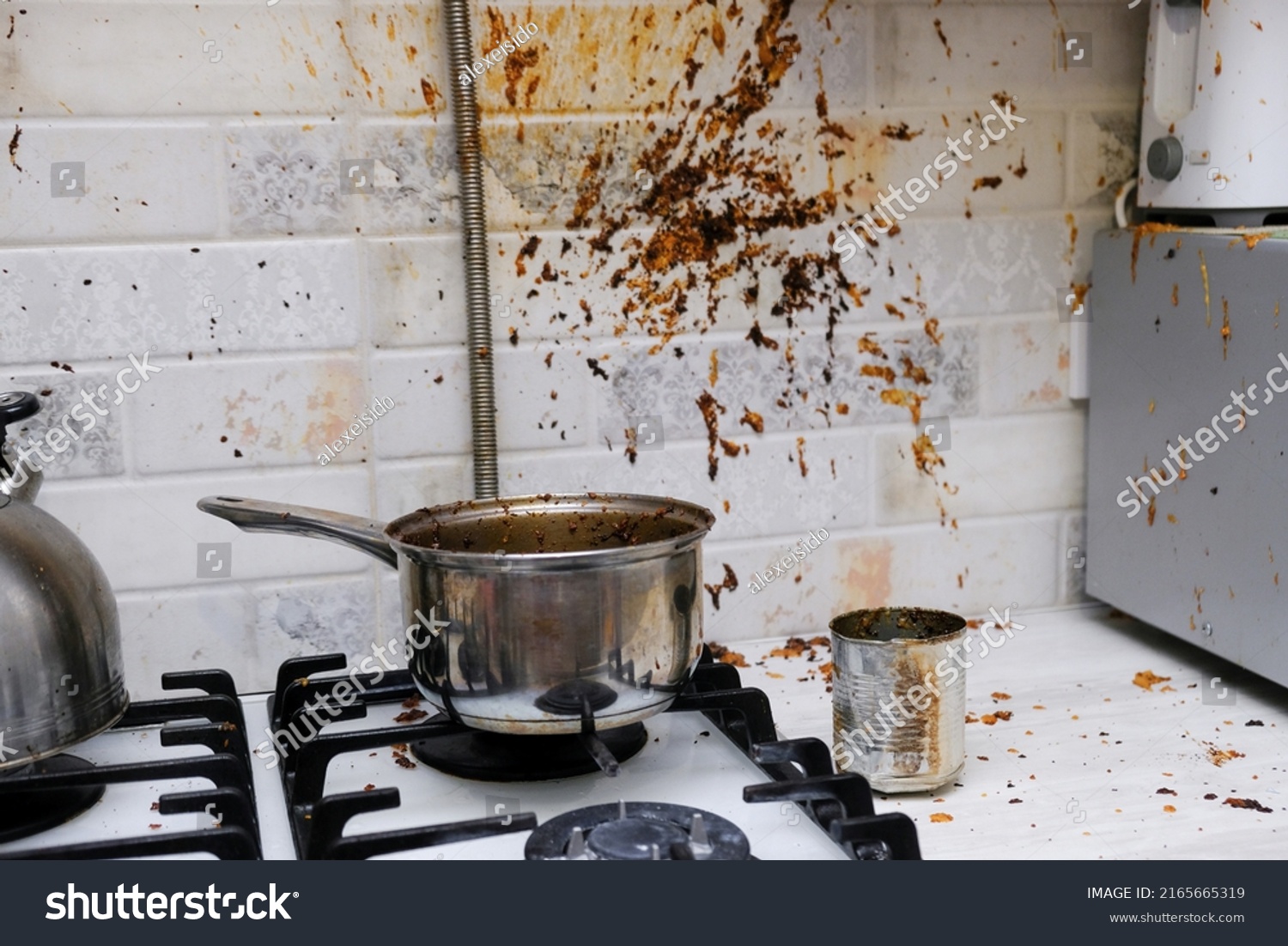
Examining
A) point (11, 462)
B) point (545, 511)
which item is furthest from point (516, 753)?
point (11, 462)

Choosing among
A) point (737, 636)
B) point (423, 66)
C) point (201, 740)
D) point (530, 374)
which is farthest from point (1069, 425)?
point (201, 740)

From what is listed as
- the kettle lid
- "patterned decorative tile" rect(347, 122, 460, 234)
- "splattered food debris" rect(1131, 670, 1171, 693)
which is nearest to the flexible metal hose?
"patterned decorative tile" rect(347, 122, 460, 234)

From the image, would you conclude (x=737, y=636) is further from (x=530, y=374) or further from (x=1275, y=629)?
(x=1275, y=629)

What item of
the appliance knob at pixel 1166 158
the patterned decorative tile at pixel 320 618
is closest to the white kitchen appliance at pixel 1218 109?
the appliance knob at pixel 1166 158

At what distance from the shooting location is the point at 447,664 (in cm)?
87

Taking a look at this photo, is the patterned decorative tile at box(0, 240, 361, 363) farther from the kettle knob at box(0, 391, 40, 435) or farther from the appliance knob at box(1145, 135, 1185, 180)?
the appliance knob at box(1145, 135, 1185, 180)

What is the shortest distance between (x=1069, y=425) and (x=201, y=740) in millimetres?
883

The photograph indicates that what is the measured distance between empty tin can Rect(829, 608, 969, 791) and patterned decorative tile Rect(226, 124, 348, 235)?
1.87 feet

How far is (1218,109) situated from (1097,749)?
579 mm

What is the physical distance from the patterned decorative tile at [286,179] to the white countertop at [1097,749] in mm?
553

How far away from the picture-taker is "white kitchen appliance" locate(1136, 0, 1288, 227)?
1.14 metres

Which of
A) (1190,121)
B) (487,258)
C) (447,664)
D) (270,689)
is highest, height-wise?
(1190,121)
